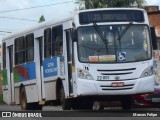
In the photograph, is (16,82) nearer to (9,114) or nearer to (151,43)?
(151,43)

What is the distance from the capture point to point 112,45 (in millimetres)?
17484

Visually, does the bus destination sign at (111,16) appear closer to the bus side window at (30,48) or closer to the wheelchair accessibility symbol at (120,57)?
the wheelchair accessibility symbol at (120,57)

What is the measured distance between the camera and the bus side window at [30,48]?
70.2 ft

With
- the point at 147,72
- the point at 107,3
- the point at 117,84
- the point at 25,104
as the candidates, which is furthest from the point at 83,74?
the point at 107,3

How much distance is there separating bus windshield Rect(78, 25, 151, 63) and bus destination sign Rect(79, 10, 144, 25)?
250 mm

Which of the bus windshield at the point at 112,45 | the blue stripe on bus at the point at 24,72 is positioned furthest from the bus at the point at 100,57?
the blue stripe on bus at the point at 24,72

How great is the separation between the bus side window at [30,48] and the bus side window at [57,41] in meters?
2.00

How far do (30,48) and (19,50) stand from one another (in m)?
1.46

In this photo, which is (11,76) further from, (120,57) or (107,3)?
(107,3)

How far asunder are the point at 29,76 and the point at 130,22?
5.54m

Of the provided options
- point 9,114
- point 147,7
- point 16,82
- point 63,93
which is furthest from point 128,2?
point 9,114

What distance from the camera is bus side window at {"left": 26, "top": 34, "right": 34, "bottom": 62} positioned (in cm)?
2141

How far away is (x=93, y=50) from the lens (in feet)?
57.2

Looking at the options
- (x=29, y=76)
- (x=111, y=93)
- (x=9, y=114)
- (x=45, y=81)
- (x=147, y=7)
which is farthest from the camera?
(x=147, y=7)
